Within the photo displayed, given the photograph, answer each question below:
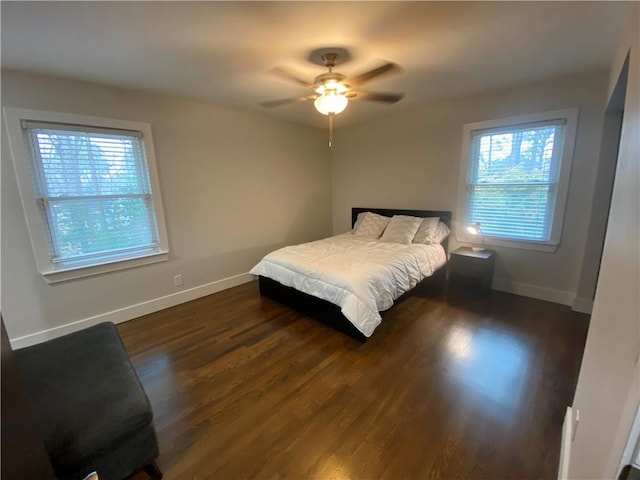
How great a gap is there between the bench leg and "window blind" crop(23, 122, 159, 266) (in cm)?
219

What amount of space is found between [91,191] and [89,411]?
2231mm

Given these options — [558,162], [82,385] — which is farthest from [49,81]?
[558,162]

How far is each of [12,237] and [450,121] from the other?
15.8 feet

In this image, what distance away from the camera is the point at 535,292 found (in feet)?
10.6

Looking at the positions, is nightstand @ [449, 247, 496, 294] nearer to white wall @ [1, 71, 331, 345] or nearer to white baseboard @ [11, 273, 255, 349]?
white wall @ [1, 71, 331, 345]

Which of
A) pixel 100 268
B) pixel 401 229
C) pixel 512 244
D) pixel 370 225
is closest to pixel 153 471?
pixel 100 268

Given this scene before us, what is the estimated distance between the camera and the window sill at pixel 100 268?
254 cm

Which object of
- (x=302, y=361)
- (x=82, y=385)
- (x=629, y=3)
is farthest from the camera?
(x=302, y=361)

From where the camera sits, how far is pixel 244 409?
1.75m

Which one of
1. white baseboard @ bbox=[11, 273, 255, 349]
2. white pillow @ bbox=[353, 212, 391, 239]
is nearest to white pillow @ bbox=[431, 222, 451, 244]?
white pillow @ bbox=[353, 212, 391, 239]

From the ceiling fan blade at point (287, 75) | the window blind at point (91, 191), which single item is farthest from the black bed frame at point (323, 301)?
the ceiling fan blade at point (287, 75)

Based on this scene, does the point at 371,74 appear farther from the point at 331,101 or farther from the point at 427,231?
the point at 427,231

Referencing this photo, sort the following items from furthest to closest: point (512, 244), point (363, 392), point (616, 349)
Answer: point (512, 244) → point (363, 392) → point (616, 349)

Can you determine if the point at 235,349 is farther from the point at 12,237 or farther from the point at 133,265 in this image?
the point at 12,237
